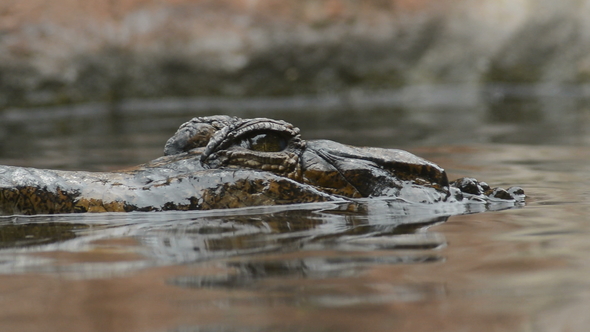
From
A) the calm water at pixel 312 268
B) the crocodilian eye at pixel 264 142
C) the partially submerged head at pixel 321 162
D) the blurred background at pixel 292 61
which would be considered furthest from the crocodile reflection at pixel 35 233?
the blurred background at pixel 292 61

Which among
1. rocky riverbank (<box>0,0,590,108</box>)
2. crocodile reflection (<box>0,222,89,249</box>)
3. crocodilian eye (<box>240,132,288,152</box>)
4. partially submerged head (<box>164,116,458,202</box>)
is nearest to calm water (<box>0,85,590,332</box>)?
crocodile reflection (<box>0,222,89,249</box>)

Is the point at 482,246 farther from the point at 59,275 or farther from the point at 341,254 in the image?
the point at 59,275

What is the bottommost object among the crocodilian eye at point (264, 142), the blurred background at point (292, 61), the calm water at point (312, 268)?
the calm water at point (312, 268)

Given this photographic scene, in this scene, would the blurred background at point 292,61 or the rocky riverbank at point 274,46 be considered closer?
the blurred background at point 292,61

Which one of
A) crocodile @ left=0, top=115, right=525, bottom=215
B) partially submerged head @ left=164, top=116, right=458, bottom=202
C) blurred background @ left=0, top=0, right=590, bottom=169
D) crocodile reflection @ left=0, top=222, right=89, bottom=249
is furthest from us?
blurred background @ left=0, top=0, right=590, bottom=169

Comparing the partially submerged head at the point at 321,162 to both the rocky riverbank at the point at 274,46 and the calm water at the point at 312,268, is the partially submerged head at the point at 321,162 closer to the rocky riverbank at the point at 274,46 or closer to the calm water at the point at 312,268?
the calm water at the point at 312,268

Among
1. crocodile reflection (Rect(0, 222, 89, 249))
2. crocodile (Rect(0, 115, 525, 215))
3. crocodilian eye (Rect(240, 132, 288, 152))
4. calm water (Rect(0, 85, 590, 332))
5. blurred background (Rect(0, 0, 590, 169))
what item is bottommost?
calm water (Rect(0, 85, 590, 332))

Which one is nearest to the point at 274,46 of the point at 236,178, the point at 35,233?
the point at 236,178

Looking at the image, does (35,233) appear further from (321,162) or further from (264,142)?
(321,162)

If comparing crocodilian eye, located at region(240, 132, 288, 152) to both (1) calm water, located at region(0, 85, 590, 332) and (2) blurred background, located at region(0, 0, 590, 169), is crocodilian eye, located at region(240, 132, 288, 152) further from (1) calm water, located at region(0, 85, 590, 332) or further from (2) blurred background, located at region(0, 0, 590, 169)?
(2) blurred background, located at region(0, 0, 590, 169)
